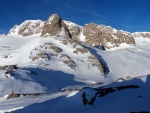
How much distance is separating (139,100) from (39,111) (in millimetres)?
8034

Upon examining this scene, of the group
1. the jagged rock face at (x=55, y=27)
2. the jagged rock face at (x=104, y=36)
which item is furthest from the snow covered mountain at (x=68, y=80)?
the jagged rock face at (x=104, y=36)

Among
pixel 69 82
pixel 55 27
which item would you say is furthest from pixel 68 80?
pixel 55 27

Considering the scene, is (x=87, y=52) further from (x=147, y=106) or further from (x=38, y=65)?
(x=147, y=106)

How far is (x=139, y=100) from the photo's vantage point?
20.5 metres

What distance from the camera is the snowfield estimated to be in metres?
22.8

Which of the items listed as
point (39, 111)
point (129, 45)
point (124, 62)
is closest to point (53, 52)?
point (124, 62)

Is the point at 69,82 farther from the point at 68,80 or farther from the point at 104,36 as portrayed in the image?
the point at 104,36

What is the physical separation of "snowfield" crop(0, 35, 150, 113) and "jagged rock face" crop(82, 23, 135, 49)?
61867mm

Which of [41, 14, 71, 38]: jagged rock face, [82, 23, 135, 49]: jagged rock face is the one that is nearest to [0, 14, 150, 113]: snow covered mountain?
[41, 14, 71, 38]: jagged rock face

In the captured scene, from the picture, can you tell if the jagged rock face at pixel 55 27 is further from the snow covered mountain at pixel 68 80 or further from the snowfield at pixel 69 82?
the snowfield at pixel 69 82

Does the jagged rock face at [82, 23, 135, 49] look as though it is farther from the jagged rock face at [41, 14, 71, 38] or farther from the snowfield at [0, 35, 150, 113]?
the snowfield at [0, 35, 150, 113]

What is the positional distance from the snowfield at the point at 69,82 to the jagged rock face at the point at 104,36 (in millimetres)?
61867

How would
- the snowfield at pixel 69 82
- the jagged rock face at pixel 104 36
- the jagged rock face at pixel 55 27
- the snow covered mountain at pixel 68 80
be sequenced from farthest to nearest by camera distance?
the jagged rock face at pixel 104 36 → the jagged rock face at pixel 55 27 → the snow covered mountain at pixel 68 80 → the snowfield at pixel 69 82

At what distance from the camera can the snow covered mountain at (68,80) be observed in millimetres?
23109
